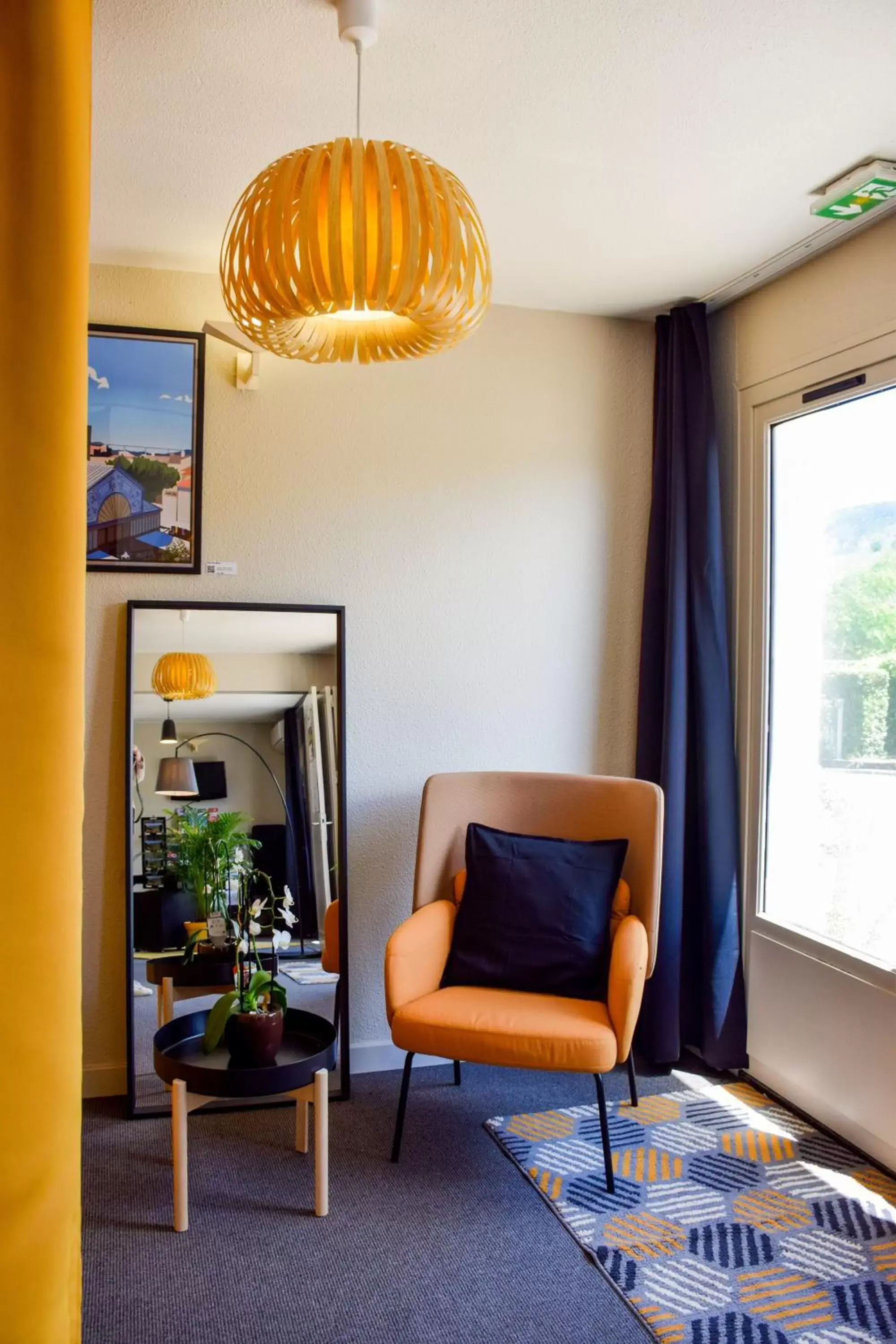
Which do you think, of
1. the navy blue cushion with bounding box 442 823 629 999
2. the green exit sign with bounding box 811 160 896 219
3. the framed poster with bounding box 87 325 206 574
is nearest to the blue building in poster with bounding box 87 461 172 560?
the framed poster with bounding box 87 325 206 574

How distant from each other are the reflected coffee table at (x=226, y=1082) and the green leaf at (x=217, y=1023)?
0.07 ft

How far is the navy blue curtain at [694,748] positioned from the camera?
332 centimetres

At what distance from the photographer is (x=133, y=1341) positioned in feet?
6.44

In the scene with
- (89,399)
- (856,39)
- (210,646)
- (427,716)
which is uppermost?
(856,39)

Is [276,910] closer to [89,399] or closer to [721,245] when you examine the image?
[89,399]

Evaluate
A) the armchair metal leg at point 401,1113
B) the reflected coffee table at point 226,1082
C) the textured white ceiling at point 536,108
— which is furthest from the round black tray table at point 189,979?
the textured white ceiling at point 536,108

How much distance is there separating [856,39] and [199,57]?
1.30 metres

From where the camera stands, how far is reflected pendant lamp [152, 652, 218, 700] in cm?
315

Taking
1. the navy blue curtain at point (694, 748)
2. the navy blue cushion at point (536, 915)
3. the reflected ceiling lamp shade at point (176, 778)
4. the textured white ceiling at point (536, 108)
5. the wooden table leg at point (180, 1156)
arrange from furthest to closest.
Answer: the navy blue curtain at point (694, 748), the reflected ceiling lamp shade at point (176, 778), the navy blue cushion at point (536, 915), the wooden table leg at point (180, 1156), the textured white ceiling at point (536, 108)

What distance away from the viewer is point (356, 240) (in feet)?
5.59

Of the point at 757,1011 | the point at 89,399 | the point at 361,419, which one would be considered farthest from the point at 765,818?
the point at 89,399

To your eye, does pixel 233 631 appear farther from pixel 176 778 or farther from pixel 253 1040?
pixel 253 1040

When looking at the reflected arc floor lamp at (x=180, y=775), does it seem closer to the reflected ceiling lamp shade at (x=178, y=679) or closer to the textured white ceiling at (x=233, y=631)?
the reflected ceiling lamp shade at (x=178, y=679)

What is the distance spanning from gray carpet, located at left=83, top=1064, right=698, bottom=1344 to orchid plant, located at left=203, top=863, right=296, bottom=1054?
392 mm
